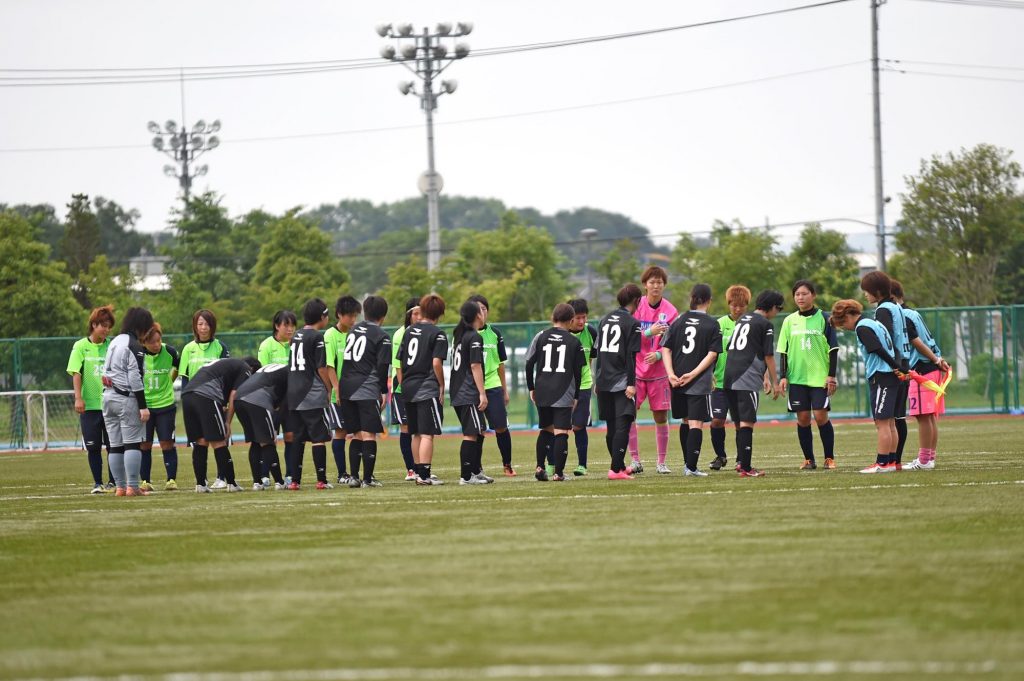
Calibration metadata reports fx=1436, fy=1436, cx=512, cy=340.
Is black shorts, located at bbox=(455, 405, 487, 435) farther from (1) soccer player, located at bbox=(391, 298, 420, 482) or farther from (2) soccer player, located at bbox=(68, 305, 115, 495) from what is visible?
(2) soccer player, located at bbox=(68, 305, 115, 495)

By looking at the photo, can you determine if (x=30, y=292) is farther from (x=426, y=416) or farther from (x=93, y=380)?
(x=426, y=416)

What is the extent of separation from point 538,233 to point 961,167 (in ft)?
53.6

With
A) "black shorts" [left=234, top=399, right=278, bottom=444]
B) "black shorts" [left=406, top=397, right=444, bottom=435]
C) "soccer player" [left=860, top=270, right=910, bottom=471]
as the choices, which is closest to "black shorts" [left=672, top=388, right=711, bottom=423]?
"soccer player" [left=860, top=270, right=910, bottom=471]

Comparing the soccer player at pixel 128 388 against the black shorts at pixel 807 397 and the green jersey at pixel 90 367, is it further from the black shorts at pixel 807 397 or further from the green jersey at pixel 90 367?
the black shorts at pixel 807 397

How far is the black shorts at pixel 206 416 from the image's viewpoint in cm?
1509

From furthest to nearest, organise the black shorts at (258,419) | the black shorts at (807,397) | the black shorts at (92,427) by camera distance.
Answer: the black shorts at (92,427) → the black shorts at (258,419) → the black shorts at (807,397)

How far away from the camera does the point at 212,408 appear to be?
49.5 ft

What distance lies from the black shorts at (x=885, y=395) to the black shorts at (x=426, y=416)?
433 cm

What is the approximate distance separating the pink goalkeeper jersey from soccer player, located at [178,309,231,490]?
459 cm

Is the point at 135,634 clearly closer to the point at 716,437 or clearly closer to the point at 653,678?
the point at 653,678

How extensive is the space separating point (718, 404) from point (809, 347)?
115 cm

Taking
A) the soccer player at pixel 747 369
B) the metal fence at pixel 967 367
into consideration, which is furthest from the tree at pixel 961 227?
the soccer player at pixel 747 369

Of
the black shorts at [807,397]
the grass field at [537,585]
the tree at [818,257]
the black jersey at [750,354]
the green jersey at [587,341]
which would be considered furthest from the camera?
the tree at [818,257]

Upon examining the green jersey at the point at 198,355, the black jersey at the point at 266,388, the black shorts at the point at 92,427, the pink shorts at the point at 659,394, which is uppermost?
the green jersey at the point at 198,355
